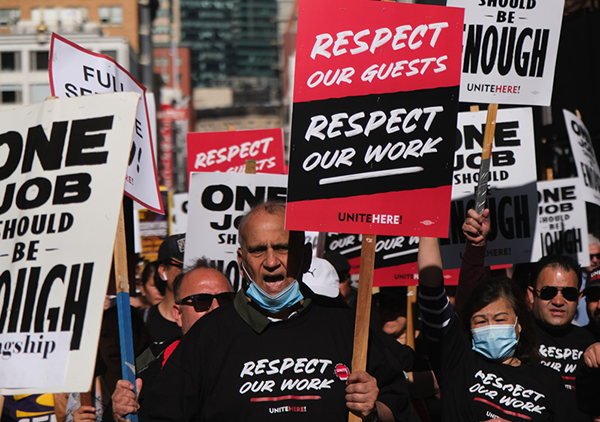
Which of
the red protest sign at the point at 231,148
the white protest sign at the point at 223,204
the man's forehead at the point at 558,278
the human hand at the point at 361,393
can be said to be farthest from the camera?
the red protest sign at the point at 231,148

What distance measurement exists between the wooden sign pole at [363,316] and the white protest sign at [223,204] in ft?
8.24

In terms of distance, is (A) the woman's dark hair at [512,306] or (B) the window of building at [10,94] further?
(B) the window of building at [10,94]

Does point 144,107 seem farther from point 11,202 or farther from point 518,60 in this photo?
point 518,60

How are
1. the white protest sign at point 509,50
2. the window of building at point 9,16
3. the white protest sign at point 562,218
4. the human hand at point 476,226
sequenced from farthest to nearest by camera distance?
the window of building at point 9,16, the white protest sign at point 562,218, the white protest sign at point 509,50, the human hand at point 476,226

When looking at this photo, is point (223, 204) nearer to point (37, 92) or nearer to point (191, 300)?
point (191, 300)

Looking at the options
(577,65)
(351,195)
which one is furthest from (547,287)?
(577,65)

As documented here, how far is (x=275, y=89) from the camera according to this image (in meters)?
110

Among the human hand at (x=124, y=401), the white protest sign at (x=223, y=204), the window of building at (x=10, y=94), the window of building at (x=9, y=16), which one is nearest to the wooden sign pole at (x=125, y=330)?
the human hand at (x=124, y=401)

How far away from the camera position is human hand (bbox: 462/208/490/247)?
160 inches

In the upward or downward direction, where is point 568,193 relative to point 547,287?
upward

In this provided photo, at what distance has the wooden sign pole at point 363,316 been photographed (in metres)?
3.18

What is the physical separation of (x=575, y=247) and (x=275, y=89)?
343 feet

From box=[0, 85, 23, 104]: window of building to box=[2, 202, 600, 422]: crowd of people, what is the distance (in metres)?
67.8

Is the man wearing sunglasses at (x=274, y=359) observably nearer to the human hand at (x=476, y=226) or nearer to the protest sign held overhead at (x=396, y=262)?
the human hand at (x=476, y=226)
